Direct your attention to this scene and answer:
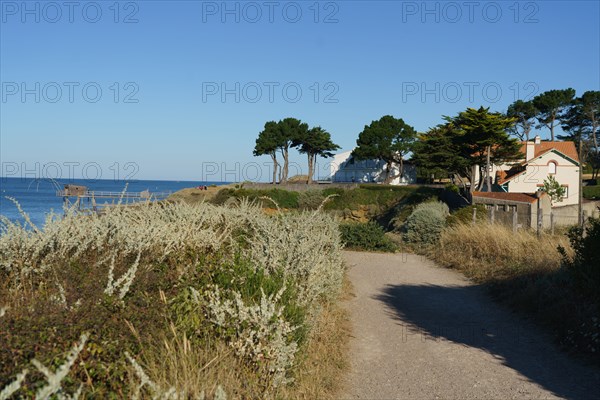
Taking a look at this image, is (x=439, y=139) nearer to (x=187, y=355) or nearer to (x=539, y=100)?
(x=187, y=355)

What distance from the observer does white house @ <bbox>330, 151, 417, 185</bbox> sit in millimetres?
76375

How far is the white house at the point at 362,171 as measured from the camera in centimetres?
7638

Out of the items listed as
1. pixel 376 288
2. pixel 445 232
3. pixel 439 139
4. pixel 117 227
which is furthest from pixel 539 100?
pixel 117 227

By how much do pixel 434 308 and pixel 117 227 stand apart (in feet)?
20.8

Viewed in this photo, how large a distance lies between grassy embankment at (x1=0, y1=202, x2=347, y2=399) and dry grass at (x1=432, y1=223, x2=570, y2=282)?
6223mm

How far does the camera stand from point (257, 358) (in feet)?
17.2

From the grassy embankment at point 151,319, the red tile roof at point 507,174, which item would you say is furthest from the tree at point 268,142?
the grassy embankment at point 151,319

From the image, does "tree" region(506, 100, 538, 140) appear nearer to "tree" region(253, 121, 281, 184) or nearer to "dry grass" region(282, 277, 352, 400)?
"tree" region(253, 121, 281, 184)

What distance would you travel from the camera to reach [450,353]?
7.47m

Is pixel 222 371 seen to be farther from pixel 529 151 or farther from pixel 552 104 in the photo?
pixel 552 104

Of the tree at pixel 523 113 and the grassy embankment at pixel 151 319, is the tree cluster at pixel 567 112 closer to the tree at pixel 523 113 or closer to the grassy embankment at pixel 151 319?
the tree at pixel 523 113

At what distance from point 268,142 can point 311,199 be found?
27443 millimetres

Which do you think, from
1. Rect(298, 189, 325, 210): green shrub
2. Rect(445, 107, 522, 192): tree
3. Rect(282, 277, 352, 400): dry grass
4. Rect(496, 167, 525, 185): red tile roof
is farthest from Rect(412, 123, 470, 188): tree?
Rect(282, 277, 352, 400): dry grass

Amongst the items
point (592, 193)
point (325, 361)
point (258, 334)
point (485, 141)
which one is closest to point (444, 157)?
point (485, 141)
